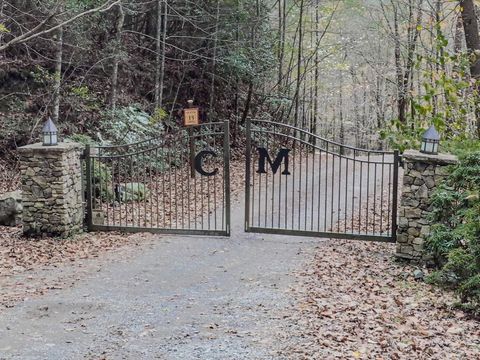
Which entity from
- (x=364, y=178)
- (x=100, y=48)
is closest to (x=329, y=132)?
(x=364, y=178)

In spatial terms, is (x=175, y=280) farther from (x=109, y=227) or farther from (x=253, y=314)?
(x=109, y=227)

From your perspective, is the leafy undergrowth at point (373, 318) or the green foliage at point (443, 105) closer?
the leafy undergrowth at point (373, 318)

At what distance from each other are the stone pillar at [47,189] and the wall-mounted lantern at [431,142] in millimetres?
5338

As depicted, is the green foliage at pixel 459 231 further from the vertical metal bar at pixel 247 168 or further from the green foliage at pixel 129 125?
the green foliage at pixel 129 125

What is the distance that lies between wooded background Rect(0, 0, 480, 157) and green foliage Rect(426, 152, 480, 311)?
7.27 feet

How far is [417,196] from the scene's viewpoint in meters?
7.13

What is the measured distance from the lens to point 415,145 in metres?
9.19

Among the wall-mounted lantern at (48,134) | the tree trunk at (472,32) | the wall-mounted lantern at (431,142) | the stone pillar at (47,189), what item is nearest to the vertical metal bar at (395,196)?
the wall-mounted lantern at (431,142)

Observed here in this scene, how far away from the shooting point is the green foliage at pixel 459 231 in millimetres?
5758

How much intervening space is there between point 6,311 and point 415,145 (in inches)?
276

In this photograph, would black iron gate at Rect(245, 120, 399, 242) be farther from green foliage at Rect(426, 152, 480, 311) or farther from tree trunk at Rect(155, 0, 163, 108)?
tree trunk at Rect(155, 0, 163, 108)

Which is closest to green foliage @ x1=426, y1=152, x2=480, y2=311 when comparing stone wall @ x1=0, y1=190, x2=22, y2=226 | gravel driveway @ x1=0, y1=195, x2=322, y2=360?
gravel driveway @ x1=0, y1=195, x2=322, y2=360

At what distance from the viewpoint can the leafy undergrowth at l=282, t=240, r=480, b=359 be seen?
4.36 metres

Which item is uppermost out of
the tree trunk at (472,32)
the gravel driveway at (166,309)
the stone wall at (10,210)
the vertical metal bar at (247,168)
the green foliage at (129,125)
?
the tree trunk at (472,32)
